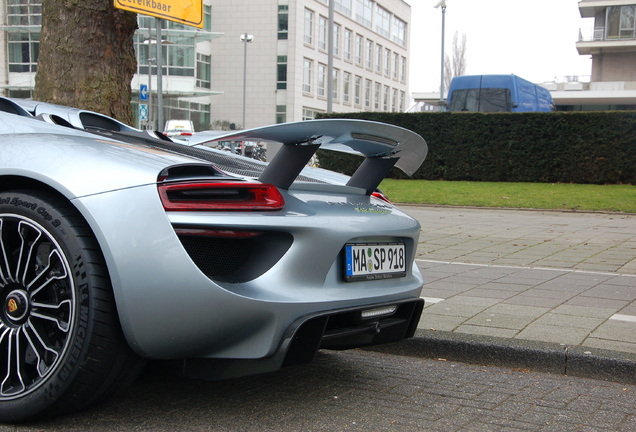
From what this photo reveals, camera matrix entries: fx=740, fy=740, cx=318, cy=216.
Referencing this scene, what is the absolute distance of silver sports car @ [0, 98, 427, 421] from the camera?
264 centimetres

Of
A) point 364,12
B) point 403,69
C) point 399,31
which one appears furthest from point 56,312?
point 403,69

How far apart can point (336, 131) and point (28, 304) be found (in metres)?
1.37

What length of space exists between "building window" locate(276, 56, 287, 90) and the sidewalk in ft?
154

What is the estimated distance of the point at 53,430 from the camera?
2.73m

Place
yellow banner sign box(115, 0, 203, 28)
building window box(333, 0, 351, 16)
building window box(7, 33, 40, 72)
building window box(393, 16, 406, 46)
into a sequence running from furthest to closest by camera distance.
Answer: building window box(393, 16, 406, 46) → building window box(333, 0, 351, 16) → building window box(7, 33, 40, 72) → yellow banner sign box(115, 0, 203, 28)

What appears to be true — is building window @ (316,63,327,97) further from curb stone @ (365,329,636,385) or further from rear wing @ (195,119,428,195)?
rear wing @ (195,119,428,195)

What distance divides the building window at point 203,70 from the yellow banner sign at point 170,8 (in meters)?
49.9

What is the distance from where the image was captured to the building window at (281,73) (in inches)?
2208

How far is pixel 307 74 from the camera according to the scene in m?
57.9

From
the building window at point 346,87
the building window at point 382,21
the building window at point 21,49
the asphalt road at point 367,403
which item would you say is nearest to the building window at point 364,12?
the building window at point 382,21

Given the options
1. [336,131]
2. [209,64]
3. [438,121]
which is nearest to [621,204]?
[438,121]

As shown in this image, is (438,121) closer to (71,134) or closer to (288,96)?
(71,134)

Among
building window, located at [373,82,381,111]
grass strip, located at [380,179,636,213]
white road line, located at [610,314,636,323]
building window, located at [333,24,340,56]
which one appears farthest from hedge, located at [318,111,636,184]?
building window, located at [373,82,381,111]

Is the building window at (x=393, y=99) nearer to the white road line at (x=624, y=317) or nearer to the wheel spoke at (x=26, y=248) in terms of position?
the white road line at (x=624, y=317)
